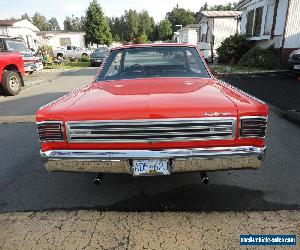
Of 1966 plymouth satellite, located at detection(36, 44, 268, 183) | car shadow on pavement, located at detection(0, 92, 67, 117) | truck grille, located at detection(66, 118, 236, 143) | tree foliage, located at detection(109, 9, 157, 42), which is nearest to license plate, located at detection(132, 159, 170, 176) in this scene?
1966 plymouth satellite, located at detection(36, 44, 268, 183)

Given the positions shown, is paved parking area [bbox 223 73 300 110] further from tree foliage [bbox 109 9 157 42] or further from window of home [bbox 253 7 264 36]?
tree foliage [bbox 109 9 157 42]

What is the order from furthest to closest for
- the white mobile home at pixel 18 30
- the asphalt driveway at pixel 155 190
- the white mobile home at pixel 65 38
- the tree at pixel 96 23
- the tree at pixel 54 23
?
the tree at pixel 54 23 → the white mobile home at pixel 65 38 → the tree at pixel 96 23 → the white mobile home at pixel 18 30 → the asphalt driveway at pixel 155 190

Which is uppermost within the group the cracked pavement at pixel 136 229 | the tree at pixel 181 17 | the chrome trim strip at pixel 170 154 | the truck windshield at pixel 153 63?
the tree at pixel 181 17

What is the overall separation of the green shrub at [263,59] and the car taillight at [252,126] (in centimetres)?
1441

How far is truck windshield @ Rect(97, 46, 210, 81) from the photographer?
4160 mm

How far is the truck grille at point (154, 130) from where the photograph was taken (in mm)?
2627

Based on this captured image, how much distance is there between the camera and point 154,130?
267cm

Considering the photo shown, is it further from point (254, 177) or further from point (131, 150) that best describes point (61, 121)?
point (254, 177)

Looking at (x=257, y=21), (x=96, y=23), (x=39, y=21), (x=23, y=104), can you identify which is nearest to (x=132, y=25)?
(x=96, y=23)

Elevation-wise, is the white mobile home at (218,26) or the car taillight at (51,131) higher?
the white mobile home at (218,26)

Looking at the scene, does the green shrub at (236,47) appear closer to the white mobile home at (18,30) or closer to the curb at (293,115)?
the curb at (293,115)

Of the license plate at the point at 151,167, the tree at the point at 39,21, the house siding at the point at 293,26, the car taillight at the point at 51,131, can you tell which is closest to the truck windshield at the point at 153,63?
the car taillight at the point at 51,131

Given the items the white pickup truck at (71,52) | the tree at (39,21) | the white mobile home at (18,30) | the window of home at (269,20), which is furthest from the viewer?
the tree at (39,21)

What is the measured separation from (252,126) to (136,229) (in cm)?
156
